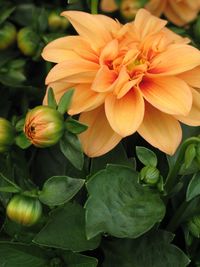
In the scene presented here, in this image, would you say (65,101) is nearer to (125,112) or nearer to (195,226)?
(125,112)

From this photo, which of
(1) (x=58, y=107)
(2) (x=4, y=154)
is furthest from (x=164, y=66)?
(2) (x=4, y=154)

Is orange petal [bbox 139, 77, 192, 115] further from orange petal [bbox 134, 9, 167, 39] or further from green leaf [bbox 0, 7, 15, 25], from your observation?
green leaf [bbox 0, 7, 15, 25]

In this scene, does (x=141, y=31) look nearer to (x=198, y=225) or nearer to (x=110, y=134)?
(x=110, y=134)

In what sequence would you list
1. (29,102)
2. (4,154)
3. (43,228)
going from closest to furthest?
(43,228)
(4,154)
(29,102)

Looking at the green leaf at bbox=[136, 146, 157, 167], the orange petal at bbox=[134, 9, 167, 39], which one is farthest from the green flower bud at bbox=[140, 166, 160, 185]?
the orange petal at bbox=[134, 9, 167, 39]

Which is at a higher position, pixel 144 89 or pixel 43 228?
pixel 144 89

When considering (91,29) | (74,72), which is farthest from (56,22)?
(74,72)

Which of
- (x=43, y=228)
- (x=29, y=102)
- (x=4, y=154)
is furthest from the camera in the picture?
(x=29, y=102)
